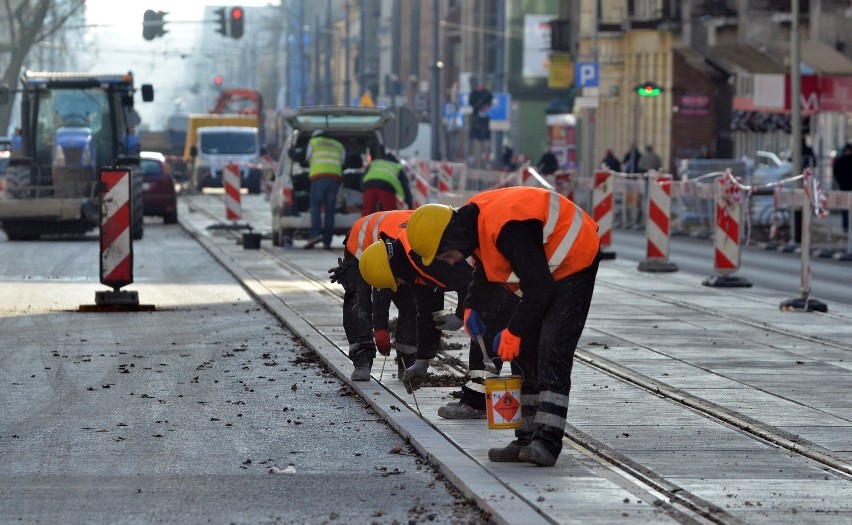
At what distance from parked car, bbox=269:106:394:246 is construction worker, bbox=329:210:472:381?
51.5 feet

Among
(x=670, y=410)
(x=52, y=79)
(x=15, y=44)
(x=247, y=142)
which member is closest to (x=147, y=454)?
(x=670, y=410)

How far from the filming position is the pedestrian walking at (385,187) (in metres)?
25.1

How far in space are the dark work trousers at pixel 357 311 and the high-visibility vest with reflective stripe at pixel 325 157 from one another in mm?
14473

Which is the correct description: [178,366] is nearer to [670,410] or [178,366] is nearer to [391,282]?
[391,282]

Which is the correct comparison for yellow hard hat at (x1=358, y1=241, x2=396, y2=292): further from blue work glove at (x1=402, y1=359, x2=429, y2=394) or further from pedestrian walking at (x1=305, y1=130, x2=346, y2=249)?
pedestrian walking at (x1=305, y1=130, x2=346, y2=249)

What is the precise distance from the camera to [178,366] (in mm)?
13383

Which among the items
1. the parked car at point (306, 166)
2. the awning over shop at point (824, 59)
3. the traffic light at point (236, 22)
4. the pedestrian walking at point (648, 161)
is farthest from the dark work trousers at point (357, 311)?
the traffic light at point (236, 22)

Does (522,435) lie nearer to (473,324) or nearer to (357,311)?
(473,324)

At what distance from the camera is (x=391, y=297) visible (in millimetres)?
12469

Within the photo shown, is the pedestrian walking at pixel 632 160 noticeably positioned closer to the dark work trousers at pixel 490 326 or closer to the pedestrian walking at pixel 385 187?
the pedestrian walking at pixel 385 187

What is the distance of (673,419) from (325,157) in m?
16.8

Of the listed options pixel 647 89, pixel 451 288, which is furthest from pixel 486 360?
pixel 647 89

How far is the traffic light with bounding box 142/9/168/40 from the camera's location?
53531mm

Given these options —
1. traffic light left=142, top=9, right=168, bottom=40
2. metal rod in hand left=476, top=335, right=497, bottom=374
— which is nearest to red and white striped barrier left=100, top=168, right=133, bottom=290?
metal rod in hand left=476, top=335, right=497, bottom=374
